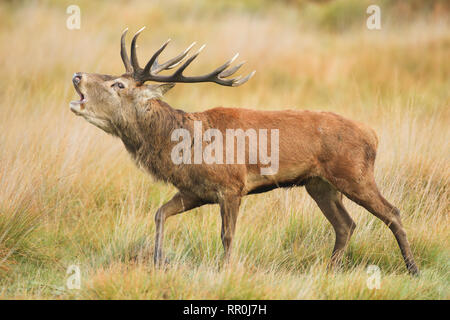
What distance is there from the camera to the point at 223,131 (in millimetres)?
5715

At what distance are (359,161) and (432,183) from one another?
179cm

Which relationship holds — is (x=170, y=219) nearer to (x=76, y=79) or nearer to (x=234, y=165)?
(x=234, y=165)

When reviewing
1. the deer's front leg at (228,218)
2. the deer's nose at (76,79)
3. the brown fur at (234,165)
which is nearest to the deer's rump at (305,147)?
the brown fur at (234,165)

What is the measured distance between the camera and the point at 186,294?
4.68 m

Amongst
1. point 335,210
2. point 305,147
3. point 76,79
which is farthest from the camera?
point 335,210

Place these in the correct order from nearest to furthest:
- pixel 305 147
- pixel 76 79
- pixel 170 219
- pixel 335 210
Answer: pixel 76 79 < pixel 305 147 < pixel 335 210 < pixel 170 219

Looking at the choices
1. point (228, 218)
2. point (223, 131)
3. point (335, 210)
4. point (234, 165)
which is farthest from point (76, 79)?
point (335, 210)

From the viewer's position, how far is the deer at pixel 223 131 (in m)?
5.58

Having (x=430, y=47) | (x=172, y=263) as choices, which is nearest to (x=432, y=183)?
(x=172, y=263)

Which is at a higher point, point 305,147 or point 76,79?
point 76,79

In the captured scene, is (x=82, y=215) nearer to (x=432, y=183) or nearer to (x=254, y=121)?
(x=254, y=121)

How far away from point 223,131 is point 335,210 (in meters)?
1.33

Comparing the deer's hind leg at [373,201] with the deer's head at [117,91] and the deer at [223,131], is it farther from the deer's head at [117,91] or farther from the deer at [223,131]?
the deer's head at [117,91]

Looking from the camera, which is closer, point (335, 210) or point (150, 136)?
point (150, 136)
